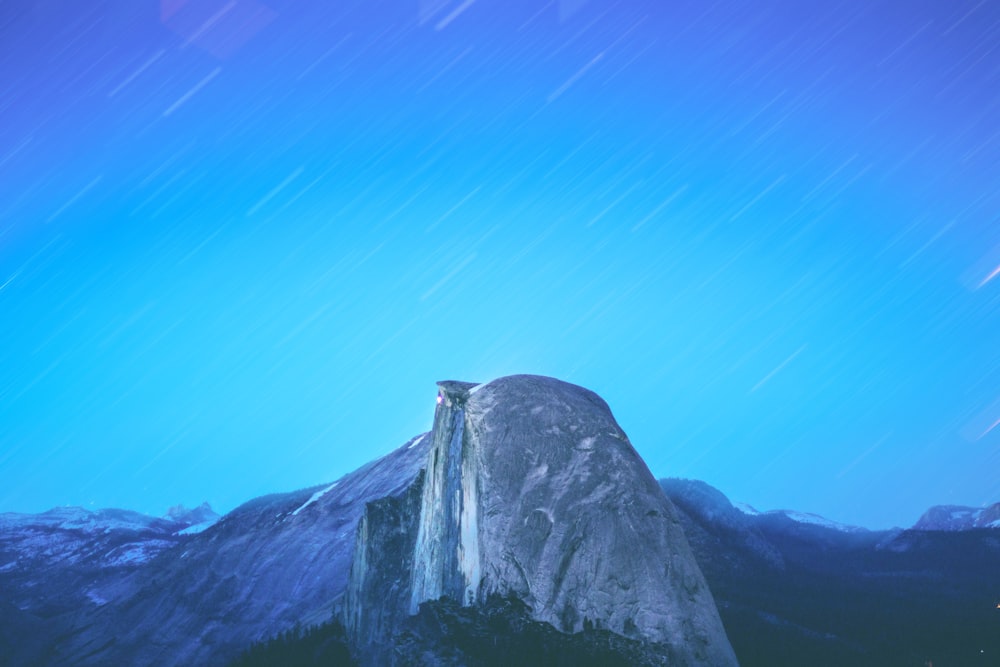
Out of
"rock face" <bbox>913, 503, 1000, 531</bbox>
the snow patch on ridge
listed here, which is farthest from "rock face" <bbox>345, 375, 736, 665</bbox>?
"rock face" <bbox>913, 503, 1000, 531</bbox>

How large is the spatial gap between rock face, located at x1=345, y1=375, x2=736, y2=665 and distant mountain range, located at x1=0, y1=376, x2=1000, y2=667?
66 millimetres

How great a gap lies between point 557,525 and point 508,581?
8.16 feet

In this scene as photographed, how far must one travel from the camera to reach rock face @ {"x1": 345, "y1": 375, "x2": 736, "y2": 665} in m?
16.7

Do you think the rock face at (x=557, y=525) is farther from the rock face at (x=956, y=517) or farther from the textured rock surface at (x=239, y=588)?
the rock face at (x=956, y=517)

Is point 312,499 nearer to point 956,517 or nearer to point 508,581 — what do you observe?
point 508,581

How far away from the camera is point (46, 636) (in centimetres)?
5581

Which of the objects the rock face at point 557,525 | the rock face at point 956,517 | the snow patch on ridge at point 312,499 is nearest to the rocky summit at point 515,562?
the rock face at point 557,525

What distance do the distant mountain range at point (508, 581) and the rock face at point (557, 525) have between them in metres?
0.07

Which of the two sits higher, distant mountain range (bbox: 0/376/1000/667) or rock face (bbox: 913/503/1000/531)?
rock face (bbox: 913/503/1000/531)

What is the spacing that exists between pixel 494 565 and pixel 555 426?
5.63 m

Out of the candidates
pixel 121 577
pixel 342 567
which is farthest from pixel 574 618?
pixel 121 577

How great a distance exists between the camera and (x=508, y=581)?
60.8 feet

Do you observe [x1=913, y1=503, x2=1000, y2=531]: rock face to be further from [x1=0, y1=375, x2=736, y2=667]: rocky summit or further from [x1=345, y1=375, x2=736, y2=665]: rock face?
[x1=345, y1=375, x2=736, y2=665]: rock face

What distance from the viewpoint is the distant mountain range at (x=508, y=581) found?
1755 cm
